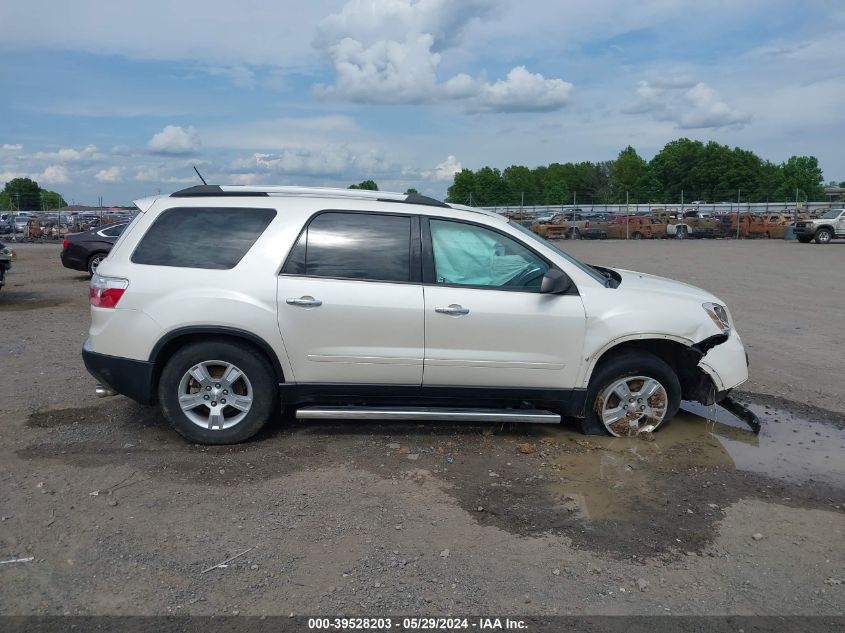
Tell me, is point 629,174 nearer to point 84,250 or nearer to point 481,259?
point 84,250

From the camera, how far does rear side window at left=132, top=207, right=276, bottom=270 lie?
16.9ft

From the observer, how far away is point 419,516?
13.5 feet

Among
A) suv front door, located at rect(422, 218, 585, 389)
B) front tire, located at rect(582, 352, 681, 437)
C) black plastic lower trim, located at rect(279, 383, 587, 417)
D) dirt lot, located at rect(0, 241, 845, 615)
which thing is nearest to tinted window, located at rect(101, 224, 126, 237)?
dirt lot, located at rect(0, 241, 845, 615)

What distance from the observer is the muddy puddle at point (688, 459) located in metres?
4.48

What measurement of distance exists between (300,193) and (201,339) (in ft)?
4.39

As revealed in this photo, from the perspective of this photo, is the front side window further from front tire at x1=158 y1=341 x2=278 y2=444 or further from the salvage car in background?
the salvage car in background

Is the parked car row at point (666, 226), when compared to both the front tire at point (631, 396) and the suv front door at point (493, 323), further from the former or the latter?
the suv front door at point (493, 323)

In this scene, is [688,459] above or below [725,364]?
below

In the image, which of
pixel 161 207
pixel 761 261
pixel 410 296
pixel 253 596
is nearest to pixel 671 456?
pixel 410 296

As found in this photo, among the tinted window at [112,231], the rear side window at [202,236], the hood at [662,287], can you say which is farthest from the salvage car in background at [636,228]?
the rear side window at [202,236]

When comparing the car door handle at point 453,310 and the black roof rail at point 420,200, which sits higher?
the black roof rail at point 420,200

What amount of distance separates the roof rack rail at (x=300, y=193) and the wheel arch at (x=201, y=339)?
1.07 metres

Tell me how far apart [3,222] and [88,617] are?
4409 cm

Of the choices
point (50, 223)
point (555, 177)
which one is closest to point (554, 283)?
point (50, 223)
